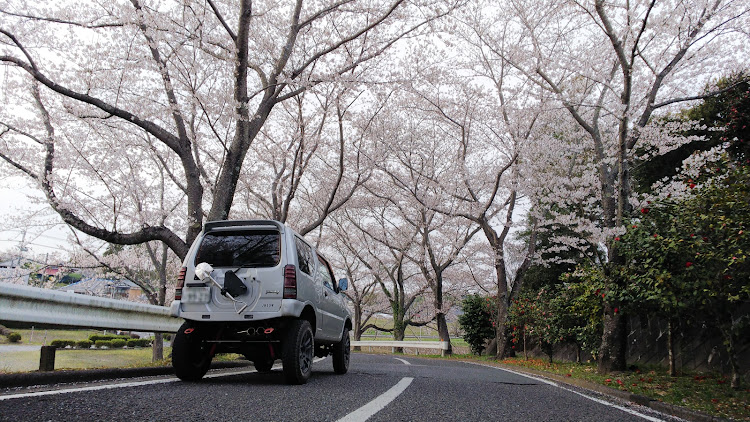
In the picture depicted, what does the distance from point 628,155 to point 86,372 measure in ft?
36.2

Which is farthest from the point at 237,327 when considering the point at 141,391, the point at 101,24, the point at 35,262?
the point at 35,262

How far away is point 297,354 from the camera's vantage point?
5.61m

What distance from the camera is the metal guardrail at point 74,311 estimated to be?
4418 mm

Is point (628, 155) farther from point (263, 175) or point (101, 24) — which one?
point (263, 175)

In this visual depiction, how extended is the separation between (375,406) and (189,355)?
8.61 feet

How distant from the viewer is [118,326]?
20.4ft

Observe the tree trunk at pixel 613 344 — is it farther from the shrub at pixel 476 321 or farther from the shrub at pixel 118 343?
the shrub at pixel 118 343

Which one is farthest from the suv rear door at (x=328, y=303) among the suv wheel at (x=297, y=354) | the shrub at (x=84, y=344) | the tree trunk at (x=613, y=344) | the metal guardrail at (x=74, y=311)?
the shrub at (x=84, y=344)

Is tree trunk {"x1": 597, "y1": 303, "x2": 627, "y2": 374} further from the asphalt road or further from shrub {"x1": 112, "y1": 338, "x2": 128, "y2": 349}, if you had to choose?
shrub {"x1": 112, "y1": 338, "x2": 128, "y2": 349}

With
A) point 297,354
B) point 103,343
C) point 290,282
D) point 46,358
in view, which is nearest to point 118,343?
point 103,343

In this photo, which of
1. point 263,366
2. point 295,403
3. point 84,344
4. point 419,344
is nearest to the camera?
point 295,403

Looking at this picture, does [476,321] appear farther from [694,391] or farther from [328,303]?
[328,303]

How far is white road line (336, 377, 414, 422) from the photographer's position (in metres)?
3.61

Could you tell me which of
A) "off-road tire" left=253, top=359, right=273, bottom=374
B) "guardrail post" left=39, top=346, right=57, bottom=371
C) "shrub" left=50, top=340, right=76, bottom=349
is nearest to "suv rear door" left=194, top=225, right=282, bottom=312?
"guardrail post" left=39, top=346, right=57, bottom=371
